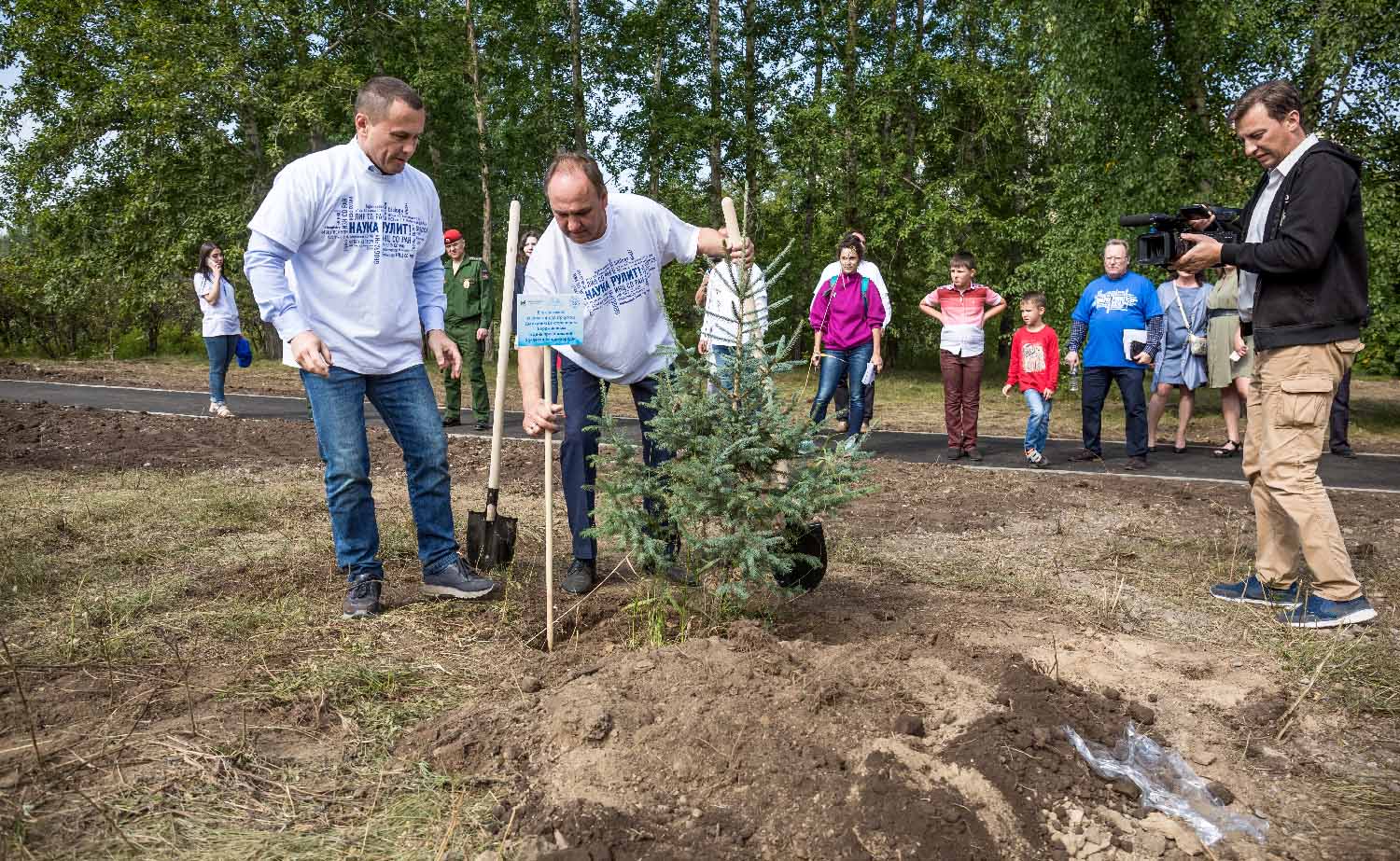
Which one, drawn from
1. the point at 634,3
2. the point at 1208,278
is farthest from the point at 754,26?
the point at 1208,278

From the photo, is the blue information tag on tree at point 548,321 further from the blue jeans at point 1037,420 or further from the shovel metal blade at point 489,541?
the blue jeans at point 1037,420

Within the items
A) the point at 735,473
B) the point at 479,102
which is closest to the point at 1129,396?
the point at 735,473

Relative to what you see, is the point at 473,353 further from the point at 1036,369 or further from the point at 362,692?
the point at 362,692

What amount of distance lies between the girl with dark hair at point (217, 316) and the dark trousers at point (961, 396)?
8606mm

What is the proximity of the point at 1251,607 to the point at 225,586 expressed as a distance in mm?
5144

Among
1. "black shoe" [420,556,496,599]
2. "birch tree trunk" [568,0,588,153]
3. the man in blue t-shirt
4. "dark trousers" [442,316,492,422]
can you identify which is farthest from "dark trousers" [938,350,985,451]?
"birch tree trunk" [568,0,588,153]

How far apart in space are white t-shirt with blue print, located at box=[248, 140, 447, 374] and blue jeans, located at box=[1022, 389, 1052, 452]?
6509mm

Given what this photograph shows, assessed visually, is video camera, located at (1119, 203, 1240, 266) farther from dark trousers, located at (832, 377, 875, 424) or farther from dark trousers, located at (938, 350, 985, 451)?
dark trousers, located at (938, 350, 985, 451)

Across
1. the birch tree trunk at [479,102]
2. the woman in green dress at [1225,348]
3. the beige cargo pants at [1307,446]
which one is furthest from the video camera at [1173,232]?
the birch tree trunk at [479,102]

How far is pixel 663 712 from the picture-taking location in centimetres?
301

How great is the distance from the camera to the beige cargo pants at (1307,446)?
4.22 m

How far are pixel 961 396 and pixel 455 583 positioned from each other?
20.9 feet

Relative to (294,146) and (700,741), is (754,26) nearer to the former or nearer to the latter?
(294,146)

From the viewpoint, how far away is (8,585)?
457 cm
